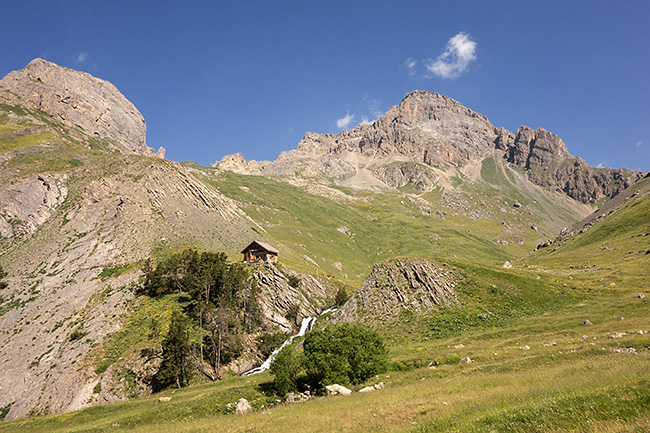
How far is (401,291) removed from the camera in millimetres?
59844

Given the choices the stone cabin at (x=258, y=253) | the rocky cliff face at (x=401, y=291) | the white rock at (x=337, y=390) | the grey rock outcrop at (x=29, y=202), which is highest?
the grey rock outcrop at (x=29, y=202)

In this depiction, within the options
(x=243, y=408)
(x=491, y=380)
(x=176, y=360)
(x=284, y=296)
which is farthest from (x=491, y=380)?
(x=284, y=296)

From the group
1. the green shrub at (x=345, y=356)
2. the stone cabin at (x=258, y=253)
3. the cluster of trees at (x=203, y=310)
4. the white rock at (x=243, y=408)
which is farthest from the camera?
the stone cabin at (x=258, y=253)

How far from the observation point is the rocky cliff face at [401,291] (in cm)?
5650

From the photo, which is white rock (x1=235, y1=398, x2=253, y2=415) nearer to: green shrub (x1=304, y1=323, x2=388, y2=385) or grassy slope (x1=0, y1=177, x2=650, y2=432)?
grassy slope (x1=0, y1=177, x2=650, y2=432)

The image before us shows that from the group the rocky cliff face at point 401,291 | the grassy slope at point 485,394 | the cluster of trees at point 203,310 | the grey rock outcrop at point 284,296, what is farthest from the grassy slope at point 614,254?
the cluster of trees at point 203,310

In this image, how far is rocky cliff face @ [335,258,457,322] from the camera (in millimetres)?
56500

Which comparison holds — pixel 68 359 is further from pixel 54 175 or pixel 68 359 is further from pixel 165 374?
pixel 54 175

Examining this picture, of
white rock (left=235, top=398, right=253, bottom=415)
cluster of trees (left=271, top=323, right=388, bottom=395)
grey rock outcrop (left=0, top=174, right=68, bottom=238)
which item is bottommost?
white rock (left=235, top=398, right=253, bottom=415)

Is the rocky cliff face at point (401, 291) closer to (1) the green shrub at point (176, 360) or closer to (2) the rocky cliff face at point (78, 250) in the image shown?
(1) the green shrub at point (176, 360)

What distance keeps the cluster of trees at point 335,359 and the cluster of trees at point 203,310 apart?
24821mm

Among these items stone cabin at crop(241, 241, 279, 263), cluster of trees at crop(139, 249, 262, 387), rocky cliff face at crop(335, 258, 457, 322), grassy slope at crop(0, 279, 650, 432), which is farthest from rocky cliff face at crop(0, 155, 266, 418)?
rocky cliff face at crop(335, 258, 457, 322)

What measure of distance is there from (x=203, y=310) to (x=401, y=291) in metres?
42.4

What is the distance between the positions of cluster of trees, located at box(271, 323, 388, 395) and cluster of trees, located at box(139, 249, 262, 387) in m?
24.8
